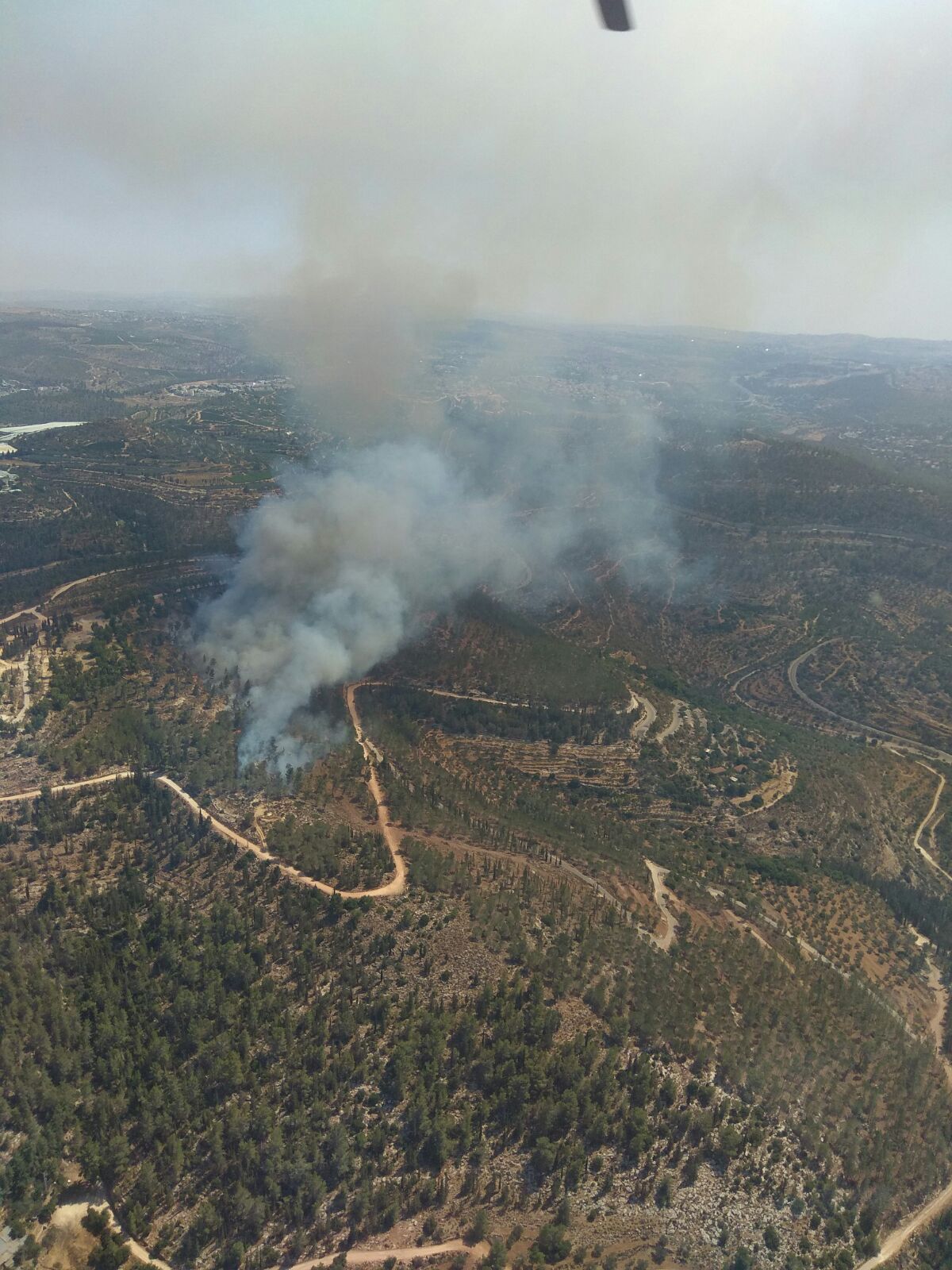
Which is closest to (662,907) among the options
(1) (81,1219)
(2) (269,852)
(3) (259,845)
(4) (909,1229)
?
(4) (909,1229)

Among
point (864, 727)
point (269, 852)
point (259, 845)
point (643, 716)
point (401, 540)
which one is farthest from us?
point (401, 540)

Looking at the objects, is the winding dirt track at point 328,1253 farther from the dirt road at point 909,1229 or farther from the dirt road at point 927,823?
the dirt road at point 927,823

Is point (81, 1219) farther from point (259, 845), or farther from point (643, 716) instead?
point (643, 716)

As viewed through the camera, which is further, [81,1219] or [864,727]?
[864,727]

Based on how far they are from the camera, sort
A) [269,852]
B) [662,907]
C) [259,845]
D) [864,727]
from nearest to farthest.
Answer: [269,852]
[259,845]
[662,907]
[864,727]

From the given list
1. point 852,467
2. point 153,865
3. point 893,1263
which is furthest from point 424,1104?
point 852,467

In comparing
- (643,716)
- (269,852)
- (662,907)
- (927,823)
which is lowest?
(927,823)

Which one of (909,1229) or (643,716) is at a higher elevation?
(643,716)

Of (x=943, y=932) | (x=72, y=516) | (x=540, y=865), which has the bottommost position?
(x=943, y=932)

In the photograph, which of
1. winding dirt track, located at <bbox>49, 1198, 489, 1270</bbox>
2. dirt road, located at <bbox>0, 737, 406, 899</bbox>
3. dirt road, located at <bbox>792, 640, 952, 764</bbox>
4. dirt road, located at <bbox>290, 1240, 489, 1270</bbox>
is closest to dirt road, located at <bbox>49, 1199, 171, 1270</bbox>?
winding dirt track, located at <bbox>49, 1198, 489, 1270</bbox>

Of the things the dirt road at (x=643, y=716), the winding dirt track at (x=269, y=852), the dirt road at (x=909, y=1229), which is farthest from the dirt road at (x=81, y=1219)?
the dirt road at (x=643, y=716)

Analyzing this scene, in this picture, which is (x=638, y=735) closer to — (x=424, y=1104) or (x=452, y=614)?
(x=452, y=614)
